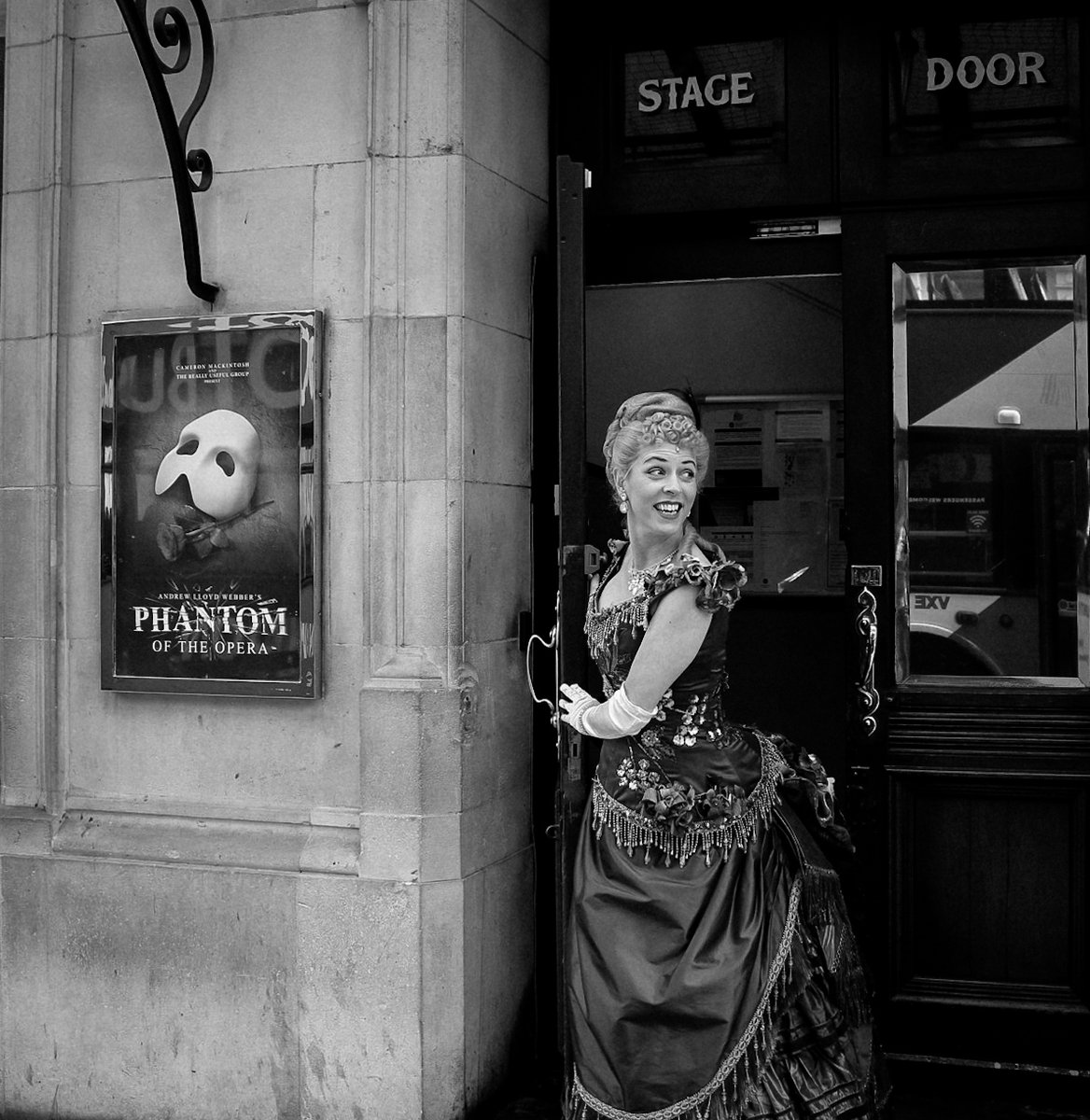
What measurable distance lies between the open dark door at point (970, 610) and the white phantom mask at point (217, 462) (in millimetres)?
2054

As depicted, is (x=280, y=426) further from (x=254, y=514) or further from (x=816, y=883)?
(x=816, y=883)

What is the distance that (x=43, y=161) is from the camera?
4.79 meters

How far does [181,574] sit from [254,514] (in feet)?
1.12

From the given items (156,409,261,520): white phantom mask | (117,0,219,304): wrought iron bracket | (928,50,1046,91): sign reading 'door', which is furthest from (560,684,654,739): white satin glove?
(928,50,1046,91): sign reading 'door'

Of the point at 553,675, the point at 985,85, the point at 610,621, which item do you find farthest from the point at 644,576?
the point at 985,85

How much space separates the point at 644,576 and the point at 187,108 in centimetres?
230

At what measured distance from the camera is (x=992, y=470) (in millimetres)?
4723

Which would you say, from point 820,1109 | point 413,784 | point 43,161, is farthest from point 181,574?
point 820,1109

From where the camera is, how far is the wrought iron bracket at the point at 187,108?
4238 millimetres

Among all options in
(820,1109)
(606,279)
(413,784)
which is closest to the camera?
(820,1109)

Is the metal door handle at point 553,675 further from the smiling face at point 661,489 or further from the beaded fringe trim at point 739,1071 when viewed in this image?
the beaded fringe trim at point 739,1071

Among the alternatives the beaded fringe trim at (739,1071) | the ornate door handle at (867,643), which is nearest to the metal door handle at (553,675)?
the beaded fringe trim at (739,1071)

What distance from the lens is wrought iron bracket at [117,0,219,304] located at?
13.9 ft

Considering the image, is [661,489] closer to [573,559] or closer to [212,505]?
[573,559]
